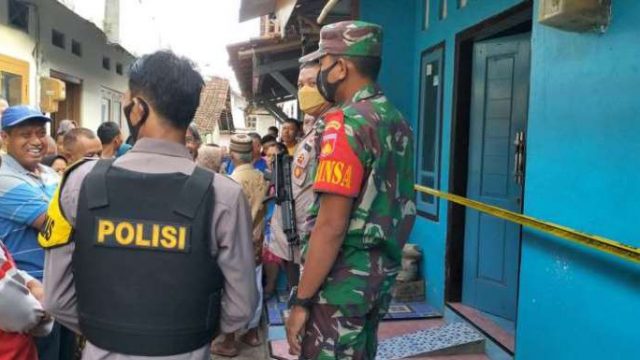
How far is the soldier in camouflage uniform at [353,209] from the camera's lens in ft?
6.01

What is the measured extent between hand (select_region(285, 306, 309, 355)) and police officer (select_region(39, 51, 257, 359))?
1.27ft

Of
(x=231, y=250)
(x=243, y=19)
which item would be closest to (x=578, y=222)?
(x=231, y=250)

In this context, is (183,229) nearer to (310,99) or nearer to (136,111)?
(136,111)

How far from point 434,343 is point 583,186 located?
177cm

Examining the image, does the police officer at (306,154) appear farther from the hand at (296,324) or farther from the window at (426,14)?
the window at (426,14)

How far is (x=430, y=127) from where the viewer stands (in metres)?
4.95

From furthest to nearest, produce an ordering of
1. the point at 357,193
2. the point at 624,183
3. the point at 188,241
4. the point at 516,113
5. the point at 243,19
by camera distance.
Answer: the point at 243,19, the point at 516,113, the point at 624,183, the point at 357,193, the point at 188,241

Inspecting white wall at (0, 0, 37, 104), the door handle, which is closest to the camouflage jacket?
the door handle

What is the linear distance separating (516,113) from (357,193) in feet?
8.74

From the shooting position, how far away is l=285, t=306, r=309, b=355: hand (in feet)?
6.29

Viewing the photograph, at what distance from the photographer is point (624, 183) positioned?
2.26 meters

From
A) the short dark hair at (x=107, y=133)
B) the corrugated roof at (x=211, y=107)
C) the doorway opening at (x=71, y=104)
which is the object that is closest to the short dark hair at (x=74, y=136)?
the short dark hair at (x=107, y=133)

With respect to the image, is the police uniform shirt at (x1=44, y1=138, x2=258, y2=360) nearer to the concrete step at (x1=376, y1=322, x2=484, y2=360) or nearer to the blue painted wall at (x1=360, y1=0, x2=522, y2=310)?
the concrete step at (x1=376, y1=322, x2=484, y2=360)

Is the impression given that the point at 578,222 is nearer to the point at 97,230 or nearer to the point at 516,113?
the point at 516,113
